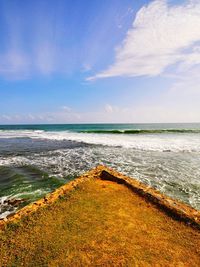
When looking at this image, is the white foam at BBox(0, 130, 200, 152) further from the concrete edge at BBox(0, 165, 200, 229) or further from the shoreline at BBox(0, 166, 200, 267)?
the shoreline at BBox(0, 166, 200, 267)

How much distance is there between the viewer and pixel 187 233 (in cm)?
400

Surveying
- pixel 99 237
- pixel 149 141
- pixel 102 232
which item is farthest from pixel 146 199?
pixel 149 141

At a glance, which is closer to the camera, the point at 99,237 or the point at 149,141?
the point at 99,237

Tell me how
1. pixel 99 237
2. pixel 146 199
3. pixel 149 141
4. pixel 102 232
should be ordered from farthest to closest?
pixel 149 141, pixel 146 199, pixel 102 232, pixel 99 237

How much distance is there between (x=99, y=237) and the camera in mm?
3812

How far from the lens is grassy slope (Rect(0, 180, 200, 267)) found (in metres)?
3.32

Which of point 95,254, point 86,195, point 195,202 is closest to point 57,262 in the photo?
point 95,254

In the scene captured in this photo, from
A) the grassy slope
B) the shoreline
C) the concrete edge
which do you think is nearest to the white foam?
the concrete edge

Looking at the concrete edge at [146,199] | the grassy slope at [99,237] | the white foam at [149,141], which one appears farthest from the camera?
the white foam at [149,141]

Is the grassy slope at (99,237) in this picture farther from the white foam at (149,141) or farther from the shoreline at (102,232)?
the white foam at (149,141)

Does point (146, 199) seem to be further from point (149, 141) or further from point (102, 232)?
point (149, 141)

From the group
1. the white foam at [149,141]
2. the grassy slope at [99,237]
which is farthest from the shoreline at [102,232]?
the white foam at [149,141]

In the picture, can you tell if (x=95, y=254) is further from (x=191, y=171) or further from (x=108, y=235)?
(x=191, y=171)

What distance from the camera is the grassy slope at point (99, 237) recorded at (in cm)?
332
